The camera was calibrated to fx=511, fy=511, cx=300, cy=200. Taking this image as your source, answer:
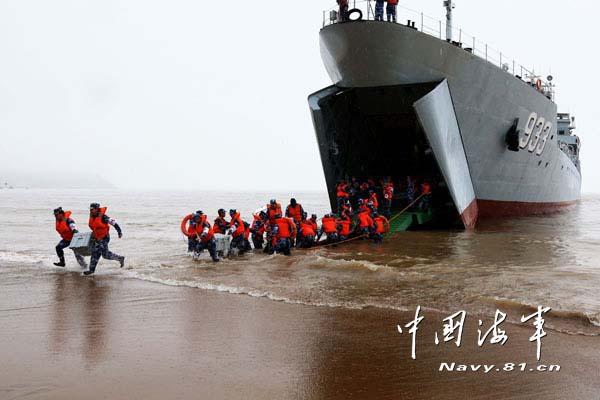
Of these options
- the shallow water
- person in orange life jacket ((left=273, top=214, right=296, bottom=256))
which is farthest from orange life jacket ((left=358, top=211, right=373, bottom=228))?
person in orange life jacket ((left=273, top=214, right=296, bottom=256))

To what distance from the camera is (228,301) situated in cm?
640

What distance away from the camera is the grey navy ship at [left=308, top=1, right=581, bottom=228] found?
12875mm

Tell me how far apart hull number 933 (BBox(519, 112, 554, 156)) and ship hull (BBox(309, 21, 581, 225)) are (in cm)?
18

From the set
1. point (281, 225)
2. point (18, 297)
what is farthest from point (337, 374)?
point (281, 225)

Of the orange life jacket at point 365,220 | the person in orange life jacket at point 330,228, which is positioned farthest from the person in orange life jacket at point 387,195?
the person in orange life jacket at point 330,228

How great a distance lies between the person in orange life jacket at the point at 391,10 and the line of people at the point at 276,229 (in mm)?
4746

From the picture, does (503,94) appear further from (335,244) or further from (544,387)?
(544,387)

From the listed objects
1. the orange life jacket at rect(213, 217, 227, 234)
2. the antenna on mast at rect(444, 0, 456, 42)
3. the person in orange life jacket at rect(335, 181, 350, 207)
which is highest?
the antenna on mast at rect(444, 0, 456, 42)

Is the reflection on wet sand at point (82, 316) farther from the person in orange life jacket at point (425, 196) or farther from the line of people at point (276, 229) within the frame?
the person in orange life jacket at point (425, 196)

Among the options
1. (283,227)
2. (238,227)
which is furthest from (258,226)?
(283,227)

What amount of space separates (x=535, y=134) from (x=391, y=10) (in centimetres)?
799

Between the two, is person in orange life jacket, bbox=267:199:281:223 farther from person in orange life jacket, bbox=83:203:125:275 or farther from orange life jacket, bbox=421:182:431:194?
orange life jacket, bbox=421:182:431:194

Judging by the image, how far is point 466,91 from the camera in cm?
1414

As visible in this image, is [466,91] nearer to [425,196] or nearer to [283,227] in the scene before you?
[425,196]
